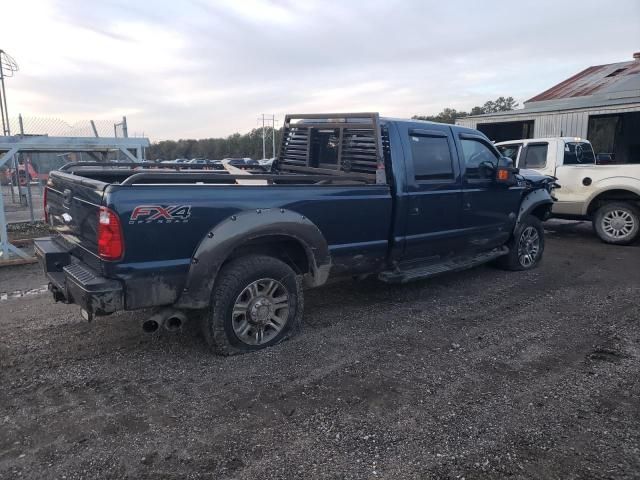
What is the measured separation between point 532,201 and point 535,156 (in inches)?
143

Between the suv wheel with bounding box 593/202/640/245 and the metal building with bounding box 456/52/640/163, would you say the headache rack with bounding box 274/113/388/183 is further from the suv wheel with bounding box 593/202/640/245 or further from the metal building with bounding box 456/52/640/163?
the metal building with bounding box 456/52/640/163

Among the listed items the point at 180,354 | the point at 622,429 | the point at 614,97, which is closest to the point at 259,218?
the point at 180,354

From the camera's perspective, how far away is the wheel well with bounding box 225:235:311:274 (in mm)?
3998

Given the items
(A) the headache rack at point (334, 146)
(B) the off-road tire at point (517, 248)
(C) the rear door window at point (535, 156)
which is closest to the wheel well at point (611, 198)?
(C) the rear door window at point (535, 156)

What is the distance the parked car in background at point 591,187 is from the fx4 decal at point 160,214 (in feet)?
26.4

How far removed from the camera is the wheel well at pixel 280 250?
4.00 metres

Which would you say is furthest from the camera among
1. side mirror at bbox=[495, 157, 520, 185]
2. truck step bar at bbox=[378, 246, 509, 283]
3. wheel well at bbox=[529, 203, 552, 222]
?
wheel well at bbox=[529, 203, 552, 222]

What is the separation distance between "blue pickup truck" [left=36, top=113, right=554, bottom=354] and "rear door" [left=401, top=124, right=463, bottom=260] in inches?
0.7

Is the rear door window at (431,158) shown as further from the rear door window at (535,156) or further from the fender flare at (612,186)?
the rear door window at (535,156)

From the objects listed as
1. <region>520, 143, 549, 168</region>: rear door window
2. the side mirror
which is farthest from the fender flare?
the side mirror

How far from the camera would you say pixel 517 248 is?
6680 millimetres

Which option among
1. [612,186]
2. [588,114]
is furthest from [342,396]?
[588,114]

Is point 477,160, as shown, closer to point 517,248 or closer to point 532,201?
point 532,201

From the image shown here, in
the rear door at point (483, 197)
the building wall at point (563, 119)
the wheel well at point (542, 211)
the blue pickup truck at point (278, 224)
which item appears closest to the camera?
the blue pickup truck at point (278, 224)
